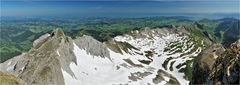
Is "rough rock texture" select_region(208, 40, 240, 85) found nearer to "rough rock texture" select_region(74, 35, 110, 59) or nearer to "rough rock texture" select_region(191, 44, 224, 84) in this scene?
"rough rock texture" select_region(191, 44, 224, 84)

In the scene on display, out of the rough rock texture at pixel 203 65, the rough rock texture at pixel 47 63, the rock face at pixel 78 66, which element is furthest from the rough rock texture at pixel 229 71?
the rock face at pixel 78 66

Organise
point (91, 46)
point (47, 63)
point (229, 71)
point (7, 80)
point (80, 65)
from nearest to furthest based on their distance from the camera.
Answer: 1. point (229, 71)
2. point (7, 80)
3. point (47, 63)
4. point (80, 65)
5. point (91, 46)

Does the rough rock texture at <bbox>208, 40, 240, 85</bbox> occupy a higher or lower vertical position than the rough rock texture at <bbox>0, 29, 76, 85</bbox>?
higher

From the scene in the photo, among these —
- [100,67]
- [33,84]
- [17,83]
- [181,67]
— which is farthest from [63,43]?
[17,83]

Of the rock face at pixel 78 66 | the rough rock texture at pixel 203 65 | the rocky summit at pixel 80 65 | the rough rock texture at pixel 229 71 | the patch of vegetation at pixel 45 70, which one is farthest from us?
the rock face at pixel 78 66

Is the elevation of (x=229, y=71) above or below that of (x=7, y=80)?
above

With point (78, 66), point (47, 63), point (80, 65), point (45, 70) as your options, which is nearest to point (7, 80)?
point (45, 70)

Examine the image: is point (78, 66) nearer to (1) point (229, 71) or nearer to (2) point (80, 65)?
(2) point (80, 65)

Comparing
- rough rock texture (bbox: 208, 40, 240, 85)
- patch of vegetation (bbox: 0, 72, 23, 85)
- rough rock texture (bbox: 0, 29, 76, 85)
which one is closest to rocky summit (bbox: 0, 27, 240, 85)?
rough rock texture (bbox: 0, 29, 76, 85)

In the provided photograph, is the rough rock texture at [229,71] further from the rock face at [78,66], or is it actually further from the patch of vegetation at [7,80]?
the rock face at [78,66]

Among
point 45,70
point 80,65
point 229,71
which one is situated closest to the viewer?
point 229,71

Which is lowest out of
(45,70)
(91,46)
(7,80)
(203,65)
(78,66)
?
(78,66)

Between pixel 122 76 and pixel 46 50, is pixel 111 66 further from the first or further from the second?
pixel 46 50
